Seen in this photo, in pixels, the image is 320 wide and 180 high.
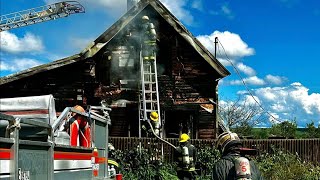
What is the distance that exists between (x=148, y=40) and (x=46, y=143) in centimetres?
1465

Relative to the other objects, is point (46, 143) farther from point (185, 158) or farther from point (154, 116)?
point (154, 116)

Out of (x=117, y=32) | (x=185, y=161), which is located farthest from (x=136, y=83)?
(x=185, y=161)

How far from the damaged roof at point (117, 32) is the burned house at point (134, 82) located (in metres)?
0.08

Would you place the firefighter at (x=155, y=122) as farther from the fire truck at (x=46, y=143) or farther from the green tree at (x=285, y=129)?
the green tree at (x=285, y=129)

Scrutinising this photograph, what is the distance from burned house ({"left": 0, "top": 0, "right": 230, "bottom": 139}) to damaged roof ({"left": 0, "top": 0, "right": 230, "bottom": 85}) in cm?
8

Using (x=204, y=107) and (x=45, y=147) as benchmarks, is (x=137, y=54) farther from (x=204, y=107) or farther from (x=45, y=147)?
(x=45, y=147)

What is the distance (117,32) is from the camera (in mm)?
19125

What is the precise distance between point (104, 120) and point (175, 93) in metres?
12.1

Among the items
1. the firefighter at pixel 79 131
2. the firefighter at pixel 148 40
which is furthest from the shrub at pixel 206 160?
the firefighter at pixel 79 131

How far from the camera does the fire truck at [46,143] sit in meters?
4.18

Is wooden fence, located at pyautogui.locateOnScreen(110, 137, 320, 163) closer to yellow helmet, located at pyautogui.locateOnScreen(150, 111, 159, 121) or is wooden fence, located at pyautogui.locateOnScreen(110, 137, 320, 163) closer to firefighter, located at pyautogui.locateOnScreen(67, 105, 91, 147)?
yellow helmet, located at pyautogui.locateOnScreen(150, 111, 159, 121)

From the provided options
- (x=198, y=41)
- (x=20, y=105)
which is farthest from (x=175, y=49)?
(x=20, y=105)

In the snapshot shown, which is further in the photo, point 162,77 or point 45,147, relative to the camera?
point 162,77

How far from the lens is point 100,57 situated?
19.6m
